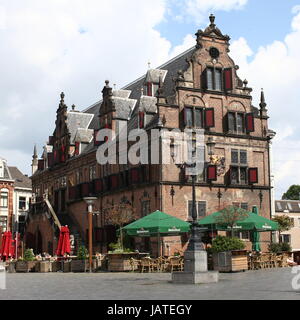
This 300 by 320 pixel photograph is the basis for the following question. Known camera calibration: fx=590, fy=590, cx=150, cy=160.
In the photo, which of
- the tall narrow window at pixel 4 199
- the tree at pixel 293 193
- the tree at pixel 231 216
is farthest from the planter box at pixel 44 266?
the tree at pixel 293 193

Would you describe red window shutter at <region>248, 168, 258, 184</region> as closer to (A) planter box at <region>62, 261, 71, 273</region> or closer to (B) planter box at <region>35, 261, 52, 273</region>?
(A) planter box at <region>62, 261, 71, 273</region>

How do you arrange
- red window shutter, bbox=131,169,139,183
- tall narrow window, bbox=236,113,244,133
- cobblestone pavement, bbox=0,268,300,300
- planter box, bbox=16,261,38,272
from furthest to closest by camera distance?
tall narrow window, bbox=236,113,244,133 < red window shutter, bbox=131,169,139,183 < planter box, bbox=16,261,38,272 < cobblestone pavement, bbox=0,268,300,300

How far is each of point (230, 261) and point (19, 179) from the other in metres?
50.6

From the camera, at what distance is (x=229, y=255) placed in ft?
87.4

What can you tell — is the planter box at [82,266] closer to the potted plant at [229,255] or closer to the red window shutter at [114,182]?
the potted plant at [229,255]

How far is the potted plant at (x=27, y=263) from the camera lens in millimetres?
33875

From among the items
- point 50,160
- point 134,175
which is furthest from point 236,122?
point 50,160

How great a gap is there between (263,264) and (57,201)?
2784 cm

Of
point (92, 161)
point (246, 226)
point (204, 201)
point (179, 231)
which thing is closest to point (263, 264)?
point (246, 226)

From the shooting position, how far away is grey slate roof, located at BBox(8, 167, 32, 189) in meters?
71.8

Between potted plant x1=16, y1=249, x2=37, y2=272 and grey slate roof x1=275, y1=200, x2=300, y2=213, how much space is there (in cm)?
4208

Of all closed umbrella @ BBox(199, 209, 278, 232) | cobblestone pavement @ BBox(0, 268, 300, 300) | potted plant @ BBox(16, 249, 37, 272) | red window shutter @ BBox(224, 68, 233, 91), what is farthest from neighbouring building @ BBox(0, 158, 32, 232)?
cobblestone pavement @ BBox(0, 268, 300, 300)

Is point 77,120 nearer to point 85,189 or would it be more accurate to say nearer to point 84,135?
point 84,135

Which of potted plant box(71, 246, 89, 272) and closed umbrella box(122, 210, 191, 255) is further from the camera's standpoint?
potted plant box(71, 246, 89, 272)
